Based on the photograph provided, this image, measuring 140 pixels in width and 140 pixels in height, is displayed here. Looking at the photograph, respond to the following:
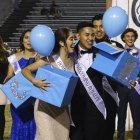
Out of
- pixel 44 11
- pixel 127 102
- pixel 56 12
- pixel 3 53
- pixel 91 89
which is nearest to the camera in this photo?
pixel 91 89

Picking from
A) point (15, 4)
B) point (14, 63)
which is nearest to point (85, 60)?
point (14, 63)

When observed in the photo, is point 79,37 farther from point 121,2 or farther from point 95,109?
point 121,2

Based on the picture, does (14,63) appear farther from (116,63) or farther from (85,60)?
(116,63)

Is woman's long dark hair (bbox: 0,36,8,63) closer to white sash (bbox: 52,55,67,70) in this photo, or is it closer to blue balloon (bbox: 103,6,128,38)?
white sash (bbox: 52,55,67,70)

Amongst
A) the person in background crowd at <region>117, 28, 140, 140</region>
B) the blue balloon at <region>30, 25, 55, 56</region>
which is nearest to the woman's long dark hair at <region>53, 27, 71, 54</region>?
the blue balloon at <region>30, 25, 55, 56</region>

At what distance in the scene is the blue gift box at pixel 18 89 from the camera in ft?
15.6

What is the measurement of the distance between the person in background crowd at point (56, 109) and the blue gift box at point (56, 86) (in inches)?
6.1

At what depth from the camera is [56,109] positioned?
187 inches

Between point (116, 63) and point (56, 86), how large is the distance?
575 millimetres

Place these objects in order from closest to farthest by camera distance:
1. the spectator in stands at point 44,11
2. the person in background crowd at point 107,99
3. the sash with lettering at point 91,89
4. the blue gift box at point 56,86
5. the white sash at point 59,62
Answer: the blue gift box at point 56,86, the white sash at point 59,62, the sash with lettering at point 91,89, the person in background crowd at point 107,99, the spectator in stands at point 44,11

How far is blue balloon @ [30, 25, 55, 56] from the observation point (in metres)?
4.55

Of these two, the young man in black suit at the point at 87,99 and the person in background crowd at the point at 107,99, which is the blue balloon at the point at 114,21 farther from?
the person in background crowd at the point at 107,99

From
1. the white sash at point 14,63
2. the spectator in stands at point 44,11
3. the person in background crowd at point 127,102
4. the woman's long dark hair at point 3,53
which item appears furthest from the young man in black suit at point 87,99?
the spectator in stands at point 44,11

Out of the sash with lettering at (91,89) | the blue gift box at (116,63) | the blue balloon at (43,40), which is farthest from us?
the sash with lettering at (91,89)
